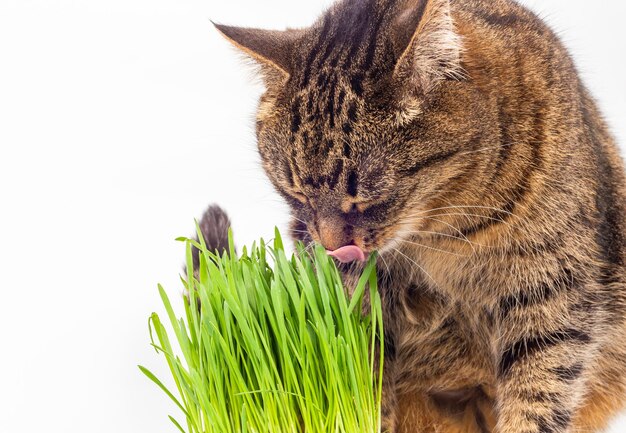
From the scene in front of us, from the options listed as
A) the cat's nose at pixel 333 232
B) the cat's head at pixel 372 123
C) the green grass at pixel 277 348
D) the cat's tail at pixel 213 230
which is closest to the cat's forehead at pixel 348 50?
the cat's head at pixel 372 123

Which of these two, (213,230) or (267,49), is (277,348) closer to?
(213,230)

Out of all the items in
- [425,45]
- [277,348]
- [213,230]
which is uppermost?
[425,45]

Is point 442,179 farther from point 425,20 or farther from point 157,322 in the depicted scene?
point 157,322

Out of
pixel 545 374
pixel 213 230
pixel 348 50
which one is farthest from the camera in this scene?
pixel 213 230

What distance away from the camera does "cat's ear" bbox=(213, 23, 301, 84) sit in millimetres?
1559

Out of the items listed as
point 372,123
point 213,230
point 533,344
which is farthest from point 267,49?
point 533,344

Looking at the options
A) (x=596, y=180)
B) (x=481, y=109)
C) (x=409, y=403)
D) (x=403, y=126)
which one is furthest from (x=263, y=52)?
(x=409, y=403)

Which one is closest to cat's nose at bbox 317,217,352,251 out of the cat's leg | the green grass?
the green grass

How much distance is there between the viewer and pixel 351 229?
4.92ft

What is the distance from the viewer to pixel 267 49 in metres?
1.58

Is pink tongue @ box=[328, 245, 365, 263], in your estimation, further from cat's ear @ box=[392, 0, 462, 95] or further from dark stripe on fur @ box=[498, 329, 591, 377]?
dark stripe on fur @ box=[498, 329, 591, 377]

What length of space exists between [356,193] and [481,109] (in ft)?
0.92

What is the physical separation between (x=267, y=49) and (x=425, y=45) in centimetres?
32

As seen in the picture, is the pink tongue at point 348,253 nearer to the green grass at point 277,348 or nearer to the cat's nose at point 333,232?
the cat's nose at point 333,232
